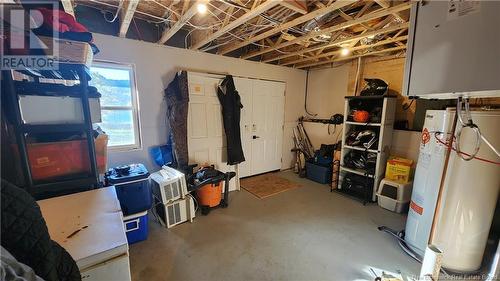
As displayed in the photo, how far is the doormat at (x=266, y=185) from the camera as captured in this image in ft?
11.6

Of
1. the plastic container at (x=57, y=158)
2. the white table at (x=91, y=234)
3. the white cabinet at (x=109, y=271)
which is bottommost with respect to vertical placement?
the white cabinet at (x=109, y=271)

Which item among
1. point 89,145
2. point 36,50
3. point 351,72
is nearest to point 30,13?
point 36,50

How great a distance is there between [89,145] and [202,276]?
4.59ft

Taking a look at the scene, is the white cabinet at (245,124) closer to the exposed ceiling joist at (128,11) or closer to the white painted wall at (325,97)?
the white painted wall at (325,97)

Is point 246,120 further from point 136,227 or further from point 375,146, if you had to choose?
point 136,227

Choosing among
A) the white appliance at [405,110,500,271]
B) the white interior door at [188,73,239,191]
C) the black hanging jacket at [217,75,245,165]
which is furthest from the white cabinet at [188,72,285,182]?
the white appliance at [405,110,500,271]

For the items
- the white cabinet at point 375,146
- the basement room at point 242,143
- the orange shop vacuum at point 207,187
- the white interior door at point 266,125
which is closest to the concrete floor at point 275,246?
the basement room at point 242,143

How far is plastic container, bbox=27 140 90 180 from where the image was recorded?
1.32 meters

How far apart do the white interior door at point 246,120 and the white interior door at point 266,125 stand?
73 millimetres

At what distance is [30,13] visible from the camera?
110 cm

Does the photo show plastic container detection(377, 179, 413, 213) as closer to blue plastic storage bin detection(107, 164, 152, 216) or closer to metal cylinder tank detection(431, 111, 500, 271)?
metal cylinder tank detection(431, 111, 500, 271)

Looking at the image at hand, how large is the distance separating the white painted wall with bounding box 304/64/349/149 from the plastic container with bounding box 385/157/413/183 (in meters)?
1.32

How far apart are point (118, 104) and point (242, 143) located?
2.07 m

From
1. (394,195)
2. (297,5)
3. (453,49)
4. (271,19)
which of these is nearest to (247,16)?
(271,19)
